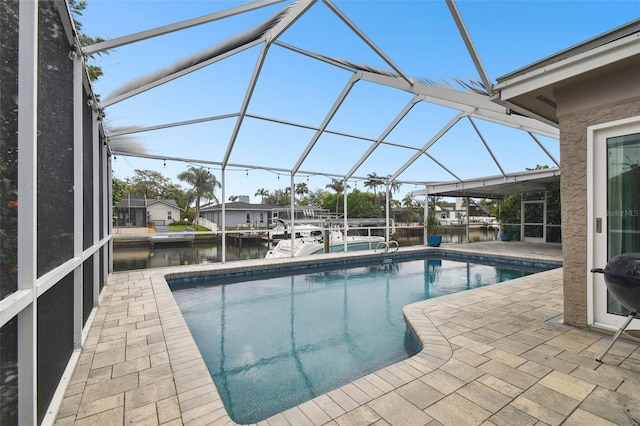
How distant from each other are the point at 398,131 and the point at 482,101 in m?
2.84

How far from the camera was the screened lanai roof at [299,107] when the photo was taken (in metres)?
4.13

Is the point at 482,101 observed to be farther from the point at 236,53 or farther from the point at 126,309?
the point at 126,309

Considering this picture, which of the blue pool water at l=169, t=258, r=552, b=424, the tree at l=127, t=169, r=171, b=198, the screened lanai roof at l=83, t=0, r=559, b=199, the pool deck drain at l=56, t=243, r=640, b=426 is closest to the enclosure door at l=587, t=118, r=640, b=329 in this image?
the pool deck drain at l=56, t=243, r=640, b=426

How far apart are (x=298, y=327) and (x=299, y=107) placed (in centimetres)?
430

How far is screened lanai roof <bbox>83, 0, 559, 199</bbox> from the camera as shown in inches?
163

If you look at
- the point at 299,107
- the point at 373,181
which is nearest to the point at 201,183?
the point at 373,181

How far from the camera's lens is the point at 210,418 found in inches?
70.6

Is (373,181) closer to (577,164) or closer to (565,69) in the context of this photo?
(577,164)

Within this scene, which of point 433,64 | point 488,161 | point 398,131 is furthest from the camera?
point 488,161

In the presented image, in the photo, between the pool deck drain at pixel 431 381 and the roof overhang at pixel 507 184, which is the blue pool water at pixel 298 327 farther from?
the roof overhang at pixel 507 184

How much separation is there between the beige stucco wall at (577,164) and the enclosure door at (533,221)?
1080 centimetres

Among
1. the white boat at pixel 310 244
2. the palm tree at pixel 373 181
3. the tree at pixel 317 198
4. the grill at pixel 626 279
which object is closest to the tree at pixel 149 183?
the tree at pixel 317 198

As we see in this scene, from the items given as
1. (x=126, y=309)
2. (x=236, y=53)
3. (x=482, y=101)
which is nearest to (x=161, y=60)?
(x=236, y=53)

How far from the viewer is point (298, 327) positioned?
13.6ft
